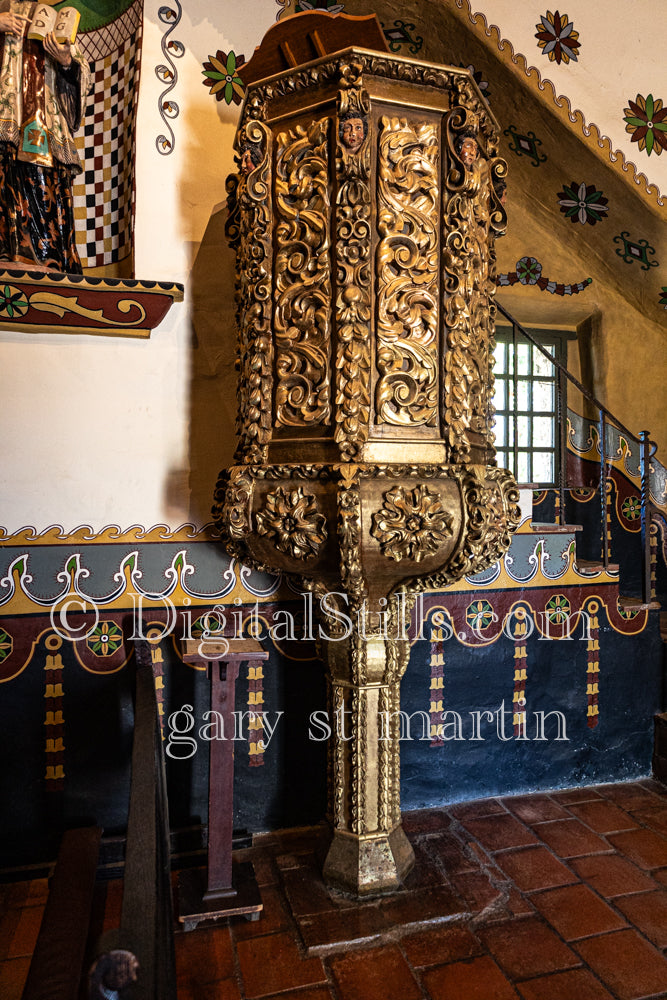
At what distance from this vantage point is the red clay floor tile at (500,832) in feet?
8.71

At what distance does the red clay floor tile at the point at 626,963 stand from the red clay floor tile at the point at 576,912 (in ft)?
0.13

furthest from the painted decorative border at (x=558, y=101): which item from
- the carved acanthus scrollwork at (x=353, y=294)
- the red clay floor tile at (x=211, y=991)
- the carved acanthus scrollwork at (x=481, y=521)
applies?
the red clay floor tile at (x=211, y=991)

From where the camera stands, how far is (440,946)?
2064 millimetres

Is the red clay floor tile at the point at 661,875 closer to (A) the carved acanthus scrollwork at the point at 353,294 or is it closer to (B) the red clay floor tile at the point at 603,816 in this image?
(B) the red clay floor tile at the point at 603,816

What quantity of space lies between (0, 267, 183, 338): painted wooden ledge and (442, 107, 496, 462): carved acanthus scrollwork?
1035 millimetres

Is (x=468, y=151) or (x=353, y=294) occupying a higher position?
(x=468, y=151)

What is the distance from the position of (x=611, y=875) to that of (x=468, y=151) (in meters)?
2.58

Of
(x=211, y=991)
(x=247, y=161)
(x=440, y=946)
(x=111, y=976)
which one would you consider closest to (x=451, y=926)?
(x=440, y=946)

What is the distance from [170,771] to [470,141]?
8.30ft

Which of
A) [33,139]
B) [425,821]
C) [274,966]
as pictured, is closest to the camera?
[274,966]

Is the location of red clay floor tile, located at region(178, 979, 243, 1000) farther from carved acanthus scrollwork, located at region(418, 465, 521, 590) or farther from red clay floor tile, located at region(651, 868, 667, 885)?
red clay floor tile, located at region(651, 868, 667, 885)

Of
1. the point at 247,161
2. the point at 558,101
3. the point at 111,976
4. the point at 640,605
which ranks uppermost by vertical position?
the point at 558,101

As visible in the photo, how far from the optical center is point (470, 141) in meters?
2.10

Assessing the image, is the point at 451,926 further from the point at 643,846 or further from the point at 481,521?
the point at 481,521
